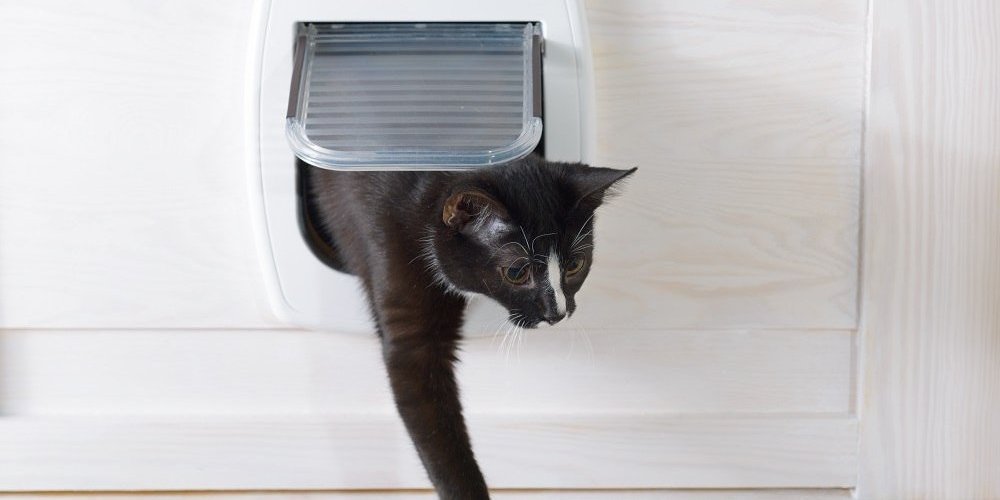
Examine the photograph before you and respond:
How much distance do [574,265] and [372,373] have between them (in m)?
0.33

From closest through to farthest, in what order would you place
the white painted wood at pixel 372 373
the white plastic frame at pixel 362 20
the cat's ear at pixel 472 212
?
the cat's ear at pixel 472 212, the white plastic frame at pixel 362 20, the white painted wood at pixel 372 373

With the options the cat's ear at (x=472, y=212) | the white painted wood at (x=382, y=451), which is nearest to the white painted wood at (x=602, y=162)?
the white painted wood at (x=382, y=451)

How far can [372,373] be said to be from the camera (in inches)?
40.6

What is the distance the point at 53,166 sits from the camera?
0.98m

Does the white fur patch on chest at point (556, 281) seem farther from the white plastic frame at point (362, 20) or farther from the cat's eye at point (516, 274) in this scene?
the white plastic frame at point (362, 20)

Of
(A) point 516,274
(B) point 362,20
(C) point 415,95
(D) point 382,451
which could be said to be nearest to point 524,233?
(A) point 516,274

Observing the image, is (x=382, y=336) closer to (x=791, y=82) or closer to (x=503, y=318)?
(x=503, y=318)

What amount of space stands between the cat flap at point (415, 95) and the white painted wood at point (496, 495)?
0.46 m

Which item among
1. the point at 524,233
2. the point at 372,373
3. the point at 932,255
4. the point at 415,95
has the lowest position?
the point at 372,373

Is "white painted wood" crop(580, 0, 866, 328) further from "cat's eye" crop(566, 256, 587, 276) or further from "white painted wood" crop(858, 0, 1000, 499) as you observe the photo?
"cat's eye" crop(566, 256, 587, 276)

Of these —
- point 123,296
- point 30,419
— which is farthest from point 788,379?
point 30,419

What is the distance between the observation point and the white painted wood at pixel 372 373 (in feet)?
3.37

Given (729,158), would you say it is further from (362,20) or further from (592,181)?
(362,20)

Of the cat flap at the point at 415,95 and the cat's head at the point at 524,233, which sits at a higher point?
the cat flap at the point at 415,95
